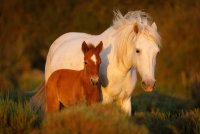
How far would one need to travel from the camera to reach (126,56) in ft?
34.3

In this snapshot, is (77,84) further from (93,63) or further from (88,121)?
(88,121)

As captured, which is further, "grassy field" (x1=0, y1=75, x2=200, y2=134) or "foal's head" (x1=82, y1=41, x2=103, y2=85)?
"foal's head" (x1=82, y1=41, x2=103, y2=85)

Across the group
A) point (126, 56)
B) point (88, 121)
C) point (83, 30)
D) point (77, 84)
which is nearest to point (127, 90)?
point (126, 56)

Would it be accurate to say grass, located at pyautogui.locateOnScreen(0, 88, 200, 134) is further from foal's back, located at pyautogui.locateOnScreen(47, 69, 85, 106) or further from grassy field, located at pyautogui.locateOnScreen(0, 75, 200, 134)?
foal's back, located at pyautogui.locateOnScreen(47, 69, 85, 106)

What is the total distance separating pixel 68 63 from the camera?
11531 mm

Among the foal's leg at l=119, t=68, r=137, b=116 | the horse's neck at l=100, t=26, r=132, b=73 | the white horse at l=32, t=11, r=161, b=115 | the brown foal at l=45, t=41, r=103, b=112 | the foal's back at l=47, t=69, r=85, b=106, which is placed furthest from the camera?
the foal's leg at l=119, t=68, r=137, b=116

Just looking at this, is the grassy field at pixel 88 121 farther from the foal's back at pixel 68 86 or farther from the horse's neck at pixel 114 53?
the horse's neck at pixel 114 53

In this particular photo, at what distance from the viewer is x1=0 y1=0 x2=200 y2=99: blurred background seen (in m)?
20.9

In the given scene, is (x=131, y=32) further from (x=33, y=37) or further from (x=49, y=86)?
(x=33, y=37)

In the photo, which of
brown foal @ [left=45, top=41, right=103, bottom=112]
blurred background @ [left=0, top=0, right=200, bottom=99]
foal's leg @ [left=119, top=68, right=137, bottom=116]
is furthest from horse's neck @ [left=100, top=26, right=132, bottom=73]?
blurred background @ [left=0, top=0, right=200, bottom=99]

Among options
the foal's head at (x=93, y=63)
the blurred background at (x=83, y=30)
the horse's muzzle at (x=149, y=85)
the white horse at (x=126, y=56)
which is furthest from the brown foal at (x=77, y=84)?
the blurred background at (x=83, y=30)

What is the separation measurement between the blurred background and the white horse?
15.9 ft

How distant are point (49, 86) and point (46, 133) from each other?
2313mm

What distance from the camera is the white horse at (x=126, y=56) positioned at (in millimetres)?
10000
